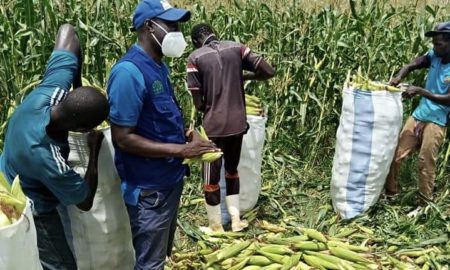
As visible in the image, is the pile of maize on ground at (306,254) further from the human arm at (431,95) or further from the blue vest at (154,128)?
the human arm at (431,95)

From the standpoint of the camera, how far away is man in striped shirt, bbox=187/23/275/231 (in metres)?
4.40

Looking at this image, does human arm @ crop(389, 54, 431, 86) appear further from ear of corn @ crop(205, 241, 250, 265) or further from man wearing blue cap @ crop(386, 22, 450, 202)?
ear of corn @ crop(205, 241, 250, 265)

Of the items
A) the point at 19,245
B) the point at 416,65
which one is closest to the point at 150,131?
the point at 19,245

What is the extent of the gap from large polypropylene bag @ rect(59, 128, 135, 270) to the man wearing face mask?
148 millimetres

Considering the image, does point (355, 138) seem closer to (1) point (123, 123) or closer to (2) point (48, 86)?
(1) point (123, 123)

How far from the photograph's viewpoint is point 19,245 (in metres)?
2.04

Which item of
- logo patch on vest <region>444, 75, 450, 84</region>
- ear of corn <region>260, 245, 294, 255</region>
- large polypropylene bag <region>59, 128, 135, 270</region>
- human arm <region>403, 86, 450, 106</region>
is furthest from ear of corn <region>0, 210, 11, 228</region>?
logo patch on vest <region>444, 75, 450, 84</region>

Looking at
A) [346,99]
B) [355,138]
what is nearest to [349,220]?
[355,138]

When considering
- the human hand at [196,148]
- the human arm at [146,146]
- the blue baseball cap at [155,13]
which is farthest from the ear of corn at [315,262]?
the blue baseball cap at [155,13]

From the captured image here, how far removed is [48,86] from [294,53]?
367 cm

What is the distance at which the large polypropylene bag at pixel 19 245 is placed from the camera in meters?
1.97

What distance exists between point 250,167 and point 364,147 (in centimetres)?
100

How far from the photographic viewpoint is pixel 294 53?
6.07m

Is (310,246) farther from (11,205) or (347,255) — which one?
(11,205)
